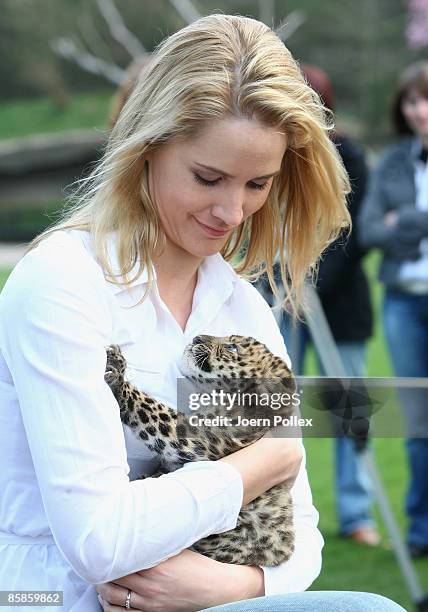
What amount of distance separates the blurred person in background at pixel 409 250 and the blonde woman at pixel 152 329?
244cm

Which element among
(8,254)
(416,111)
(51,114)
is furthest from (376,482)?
(51,114)

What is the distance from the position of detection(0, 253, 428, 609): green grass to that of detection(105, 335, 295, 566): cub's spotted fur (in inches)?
42.7

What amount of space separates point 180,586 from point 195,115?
2.05 feet

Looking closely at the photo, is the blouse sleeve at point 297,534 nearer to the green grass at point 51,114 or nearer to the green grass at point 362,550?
the green grass at point 362,550

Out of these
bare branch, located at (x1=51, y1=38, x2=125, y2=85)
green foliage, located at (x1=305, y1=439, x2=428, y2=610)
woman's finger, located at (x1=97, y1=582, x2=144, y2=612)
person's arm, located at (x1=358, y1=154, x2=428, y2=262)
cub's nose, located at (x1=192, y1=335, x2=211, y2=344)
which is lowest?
green foliage, located at (x1=305, y1=439, x2=428, y2=610)

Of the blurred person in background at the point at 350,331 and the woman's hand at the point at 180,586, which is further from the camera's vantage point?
the blurred person in background at the point at 350,331

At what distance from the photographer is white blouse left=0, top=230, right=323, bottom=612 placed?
4.14 ft

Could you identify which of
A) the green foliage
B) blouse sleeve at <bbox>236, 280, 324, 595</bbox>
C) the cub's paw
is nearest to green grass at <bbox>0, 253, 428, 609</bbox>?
the green foliage

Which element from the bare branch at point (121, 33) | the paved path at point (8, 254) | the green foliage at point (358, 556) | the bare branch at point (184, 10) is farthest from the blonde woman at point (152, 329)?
the bare branch at point (121, 33)

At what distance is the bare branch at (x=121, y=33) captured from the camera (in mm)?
17500

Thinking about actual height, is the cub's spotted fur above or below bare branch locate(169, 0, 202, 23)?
below

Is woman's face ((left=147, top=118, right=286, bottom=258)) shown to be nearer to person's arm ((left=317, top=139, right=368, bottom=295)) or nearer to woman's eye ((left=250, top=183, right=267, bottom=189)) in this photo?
woman's eye ((left=250, top=183, right=267, bottom=189))

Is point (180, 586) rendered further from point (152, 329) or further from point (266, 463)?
point (152, 329)

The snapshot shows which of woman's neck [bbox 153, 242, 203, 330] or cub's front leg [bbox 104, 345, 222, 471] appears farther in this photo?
woman's neck [bbox 153, 242, 203, 330]
